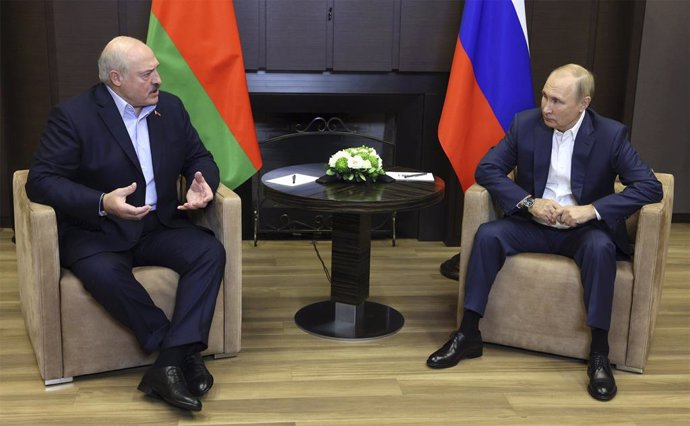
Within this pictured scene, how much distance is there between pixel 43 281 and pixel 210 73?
4.67 ft

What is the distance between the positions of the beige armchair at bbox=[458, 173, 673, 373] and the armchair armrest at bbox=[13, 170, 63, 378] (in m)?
1.50

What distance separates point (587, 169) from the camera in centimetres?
306

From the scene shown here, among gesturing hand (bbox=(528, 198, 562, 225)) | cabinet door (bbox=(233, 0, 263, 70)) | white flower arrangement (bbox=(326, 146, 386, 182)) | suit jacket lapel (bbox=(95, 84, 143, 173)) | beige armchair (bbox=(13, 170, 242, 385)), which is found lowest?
beige armchair (bbox=(13, 170, 242, 385))

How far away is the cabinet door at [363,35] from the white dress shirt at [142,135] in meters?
1.62

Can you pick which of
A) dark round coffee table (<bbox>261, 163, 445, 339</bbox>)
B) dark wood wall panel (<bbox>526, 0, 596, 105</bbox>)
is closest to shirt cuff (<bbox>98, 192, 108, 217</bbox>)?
dark round coffee table (<bbox>261, 163, 445, 339</bbox>)

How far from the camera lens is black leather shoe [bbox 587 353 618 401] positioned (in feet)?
9.07

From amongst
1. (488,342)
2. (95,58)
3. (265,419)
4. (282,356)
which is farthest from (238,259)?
(95,58)

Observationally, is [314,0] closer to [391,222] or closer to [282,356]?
[391,222]

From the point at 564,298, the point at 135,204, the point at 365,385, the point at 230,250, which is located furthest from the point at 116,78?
the point at 564,298

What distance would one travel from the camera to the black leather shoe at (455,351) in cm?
299

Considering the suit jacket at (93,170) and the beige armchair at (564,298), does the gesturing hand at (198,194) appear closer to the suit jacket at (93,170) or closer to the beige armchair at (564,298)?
the suit jacket at (93,170)

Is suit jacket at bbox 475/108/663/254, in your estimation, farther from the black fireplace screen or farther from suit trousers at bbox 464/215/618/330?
the black fireplace screen

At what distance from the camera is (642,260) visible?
2867 mm

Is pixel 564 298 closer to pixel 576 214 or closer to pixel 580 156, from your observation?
pixel 576 214
